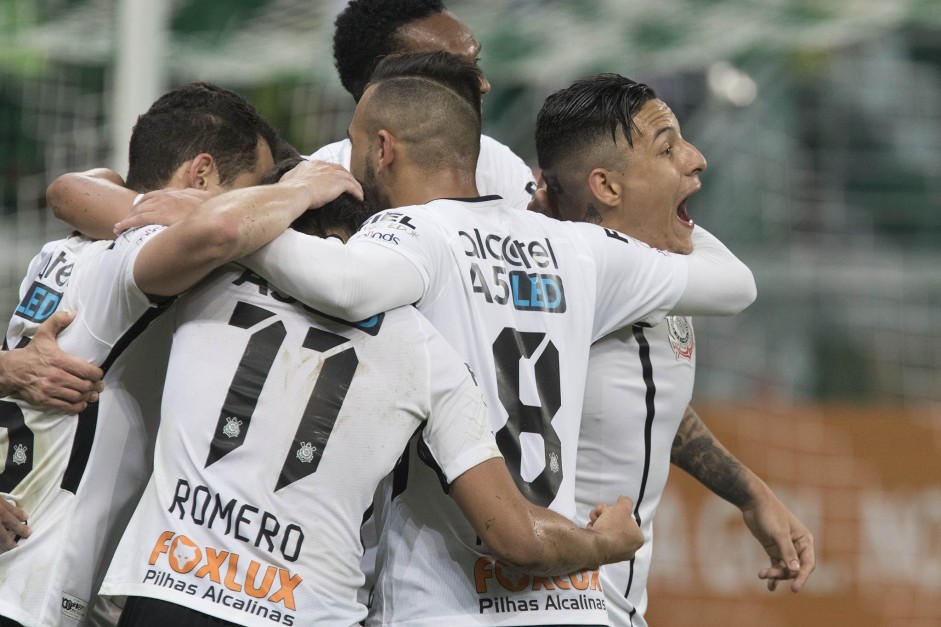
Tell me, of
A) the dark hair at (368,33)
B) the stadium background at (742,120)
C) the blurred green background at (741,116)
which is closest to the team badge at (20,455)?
the dark hair at (368,33)

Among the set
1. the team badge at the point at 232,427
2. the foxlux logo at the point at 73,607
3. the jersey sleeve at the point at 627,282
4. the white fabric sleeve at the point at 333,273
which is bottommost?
the foxlux logo at the point at 73,607

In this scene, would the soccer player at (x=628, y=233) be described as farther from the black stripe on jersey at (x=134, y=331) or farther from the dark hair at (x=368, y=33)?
the dark hair at (x=368, y=33)

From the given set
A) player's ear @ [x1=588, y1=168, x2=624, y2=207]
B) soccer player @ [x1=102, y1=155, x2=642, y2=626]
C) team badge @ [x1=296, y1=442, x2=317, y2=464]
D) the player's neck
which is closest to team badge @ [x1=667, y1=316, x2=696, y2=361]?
player's ear @ [x1=588, y1=168, x2=624, y2=207]

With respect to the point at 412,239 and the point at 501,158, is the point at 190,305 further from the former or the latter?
the point at 501,158

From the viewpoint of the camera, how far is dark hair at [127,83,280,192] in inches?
130

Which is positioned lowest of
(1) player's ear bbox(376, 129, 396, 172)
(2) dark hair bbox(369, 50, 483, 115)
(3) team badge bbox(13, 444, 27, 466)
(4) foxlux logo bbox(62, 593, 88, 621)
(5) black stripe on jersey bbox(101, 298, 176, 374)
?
(4) foxlux logo bbox(62, 593, 88, 621)

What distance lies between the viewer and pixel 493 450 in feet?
9.22

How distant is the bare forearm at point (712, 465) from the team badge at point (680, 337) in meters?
0.34

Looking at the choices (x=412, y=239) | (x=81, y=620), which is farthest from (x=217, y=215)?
(x=81, y=620)

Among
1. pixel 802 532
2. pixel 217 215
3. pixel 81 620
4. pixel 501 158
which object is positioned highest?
pixel 501 158

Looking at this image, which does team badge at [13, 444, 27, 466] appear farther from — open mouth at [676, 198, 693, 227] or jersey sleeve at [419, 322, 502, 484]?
open mouth at [676, 198, 693, 227]

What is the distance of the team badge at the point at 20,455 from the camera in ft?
10.1

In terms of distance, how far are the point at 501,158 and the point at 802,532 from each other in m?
1.73

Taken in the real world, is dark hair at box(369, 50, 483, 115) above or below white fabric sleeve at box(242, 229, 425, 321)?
above
